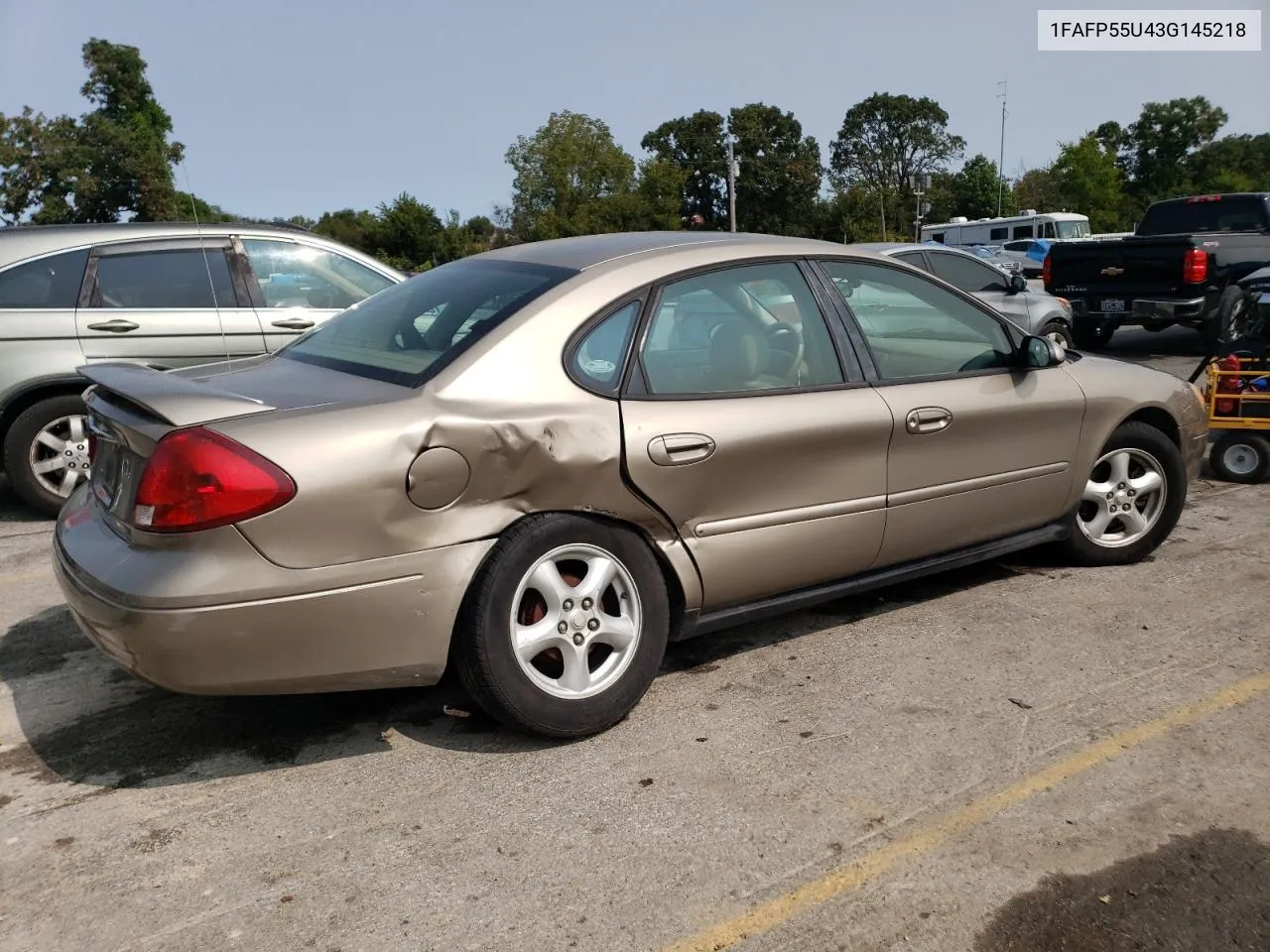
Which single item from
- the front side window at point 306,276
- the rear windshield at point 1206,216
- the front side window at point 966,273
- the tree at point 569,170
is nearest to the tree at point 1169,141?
the tree at point 569,170

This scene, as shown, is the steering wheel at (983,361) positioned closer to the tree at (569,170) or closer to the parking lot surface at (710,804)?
the parking lot surface at (710,804)

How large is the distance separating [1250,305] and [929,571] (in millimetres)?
5347

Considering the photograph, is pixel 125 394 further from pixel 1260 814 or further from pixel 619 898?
pixel 1260 814

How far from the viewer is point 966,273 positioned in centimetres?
1123

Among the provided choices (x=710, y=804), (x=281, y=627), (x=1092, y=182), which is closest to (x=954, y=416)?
(x=710, y=804)

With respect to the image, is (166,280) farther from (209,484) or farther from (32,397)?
(209,484)

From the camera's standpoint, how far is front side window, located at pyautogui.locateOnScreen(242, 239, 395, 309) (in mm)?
6926

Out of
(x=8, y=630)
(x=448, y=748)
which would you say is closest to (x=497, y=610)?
(x=448, y=748)

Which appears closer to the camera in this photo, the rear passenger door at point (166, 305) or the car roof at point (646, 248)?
the car roof at point (646, 248)

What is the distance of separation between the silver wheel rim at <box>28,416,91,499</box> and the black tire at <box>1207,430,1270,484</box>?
6901 millimetres

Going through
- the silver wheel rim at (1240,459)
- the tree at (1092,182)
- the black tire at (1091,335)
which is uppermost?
the tree at (1092,182)

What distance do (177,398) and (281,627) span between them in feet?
2.35

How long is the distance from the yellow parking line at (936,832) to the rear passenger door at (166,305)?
204 inches

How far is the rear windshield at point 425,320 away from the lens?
338 cm
